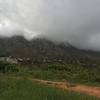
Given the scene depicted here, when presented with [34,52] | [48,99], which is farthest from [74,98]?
[34,52]

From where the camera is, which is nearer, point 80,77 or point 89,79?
point 89,79

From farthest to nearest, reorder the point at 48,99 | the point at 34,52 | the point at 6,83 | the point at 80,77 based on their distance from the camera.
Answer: the point at 34,52, the point at 80,77, the point at 6,83, the point at 48,99

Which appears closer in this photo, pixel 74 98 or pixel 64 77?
pixel 74 98

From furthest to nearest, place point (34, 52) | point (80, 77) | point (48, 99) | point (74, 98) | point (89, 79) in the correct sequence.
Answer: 1. point (34, 52)
2. point (80, 77)
3. point (89, 79)
4. point (74, 98)
5. point (48, 99)

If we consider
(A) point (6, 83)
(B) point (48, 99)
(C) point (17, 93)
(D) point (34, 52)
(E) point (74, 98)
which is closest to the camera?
(B) point (48, 99)

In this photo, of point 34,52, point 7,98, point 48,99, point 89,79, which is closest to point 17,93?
point 7,98

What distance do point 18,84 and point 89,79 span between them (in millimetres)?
12469

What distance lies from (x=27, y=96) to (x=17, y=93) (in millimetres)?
1476

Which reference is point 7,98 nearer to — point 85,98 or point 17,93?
point 17,93

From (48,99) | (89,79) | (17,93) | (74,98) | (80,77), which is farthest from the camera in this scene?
(80,77)

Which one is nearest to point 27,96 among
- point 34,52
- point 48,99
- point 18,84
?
point 48,99

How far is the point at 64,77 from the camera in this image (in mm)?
33469

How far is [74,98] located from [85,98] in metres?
0.50

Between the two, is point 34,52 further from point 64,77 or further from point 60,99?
point 60,99
